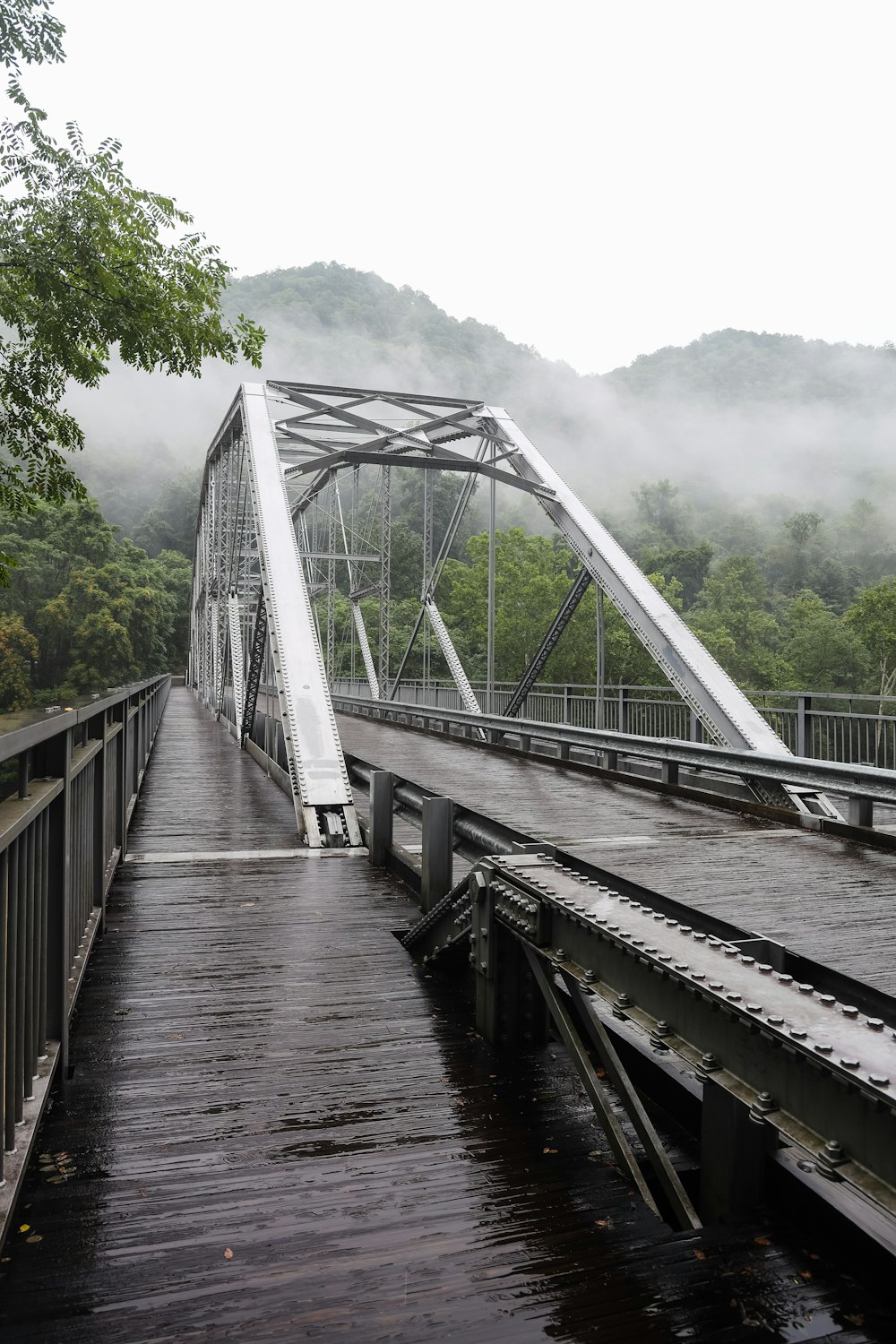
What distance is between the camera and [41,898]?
3.03 metres

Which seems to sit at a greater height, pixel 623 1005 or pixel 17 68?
pixel 17 68

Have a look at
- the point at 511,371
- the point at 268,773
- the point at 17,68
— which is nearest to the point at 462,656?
the point at 268,773

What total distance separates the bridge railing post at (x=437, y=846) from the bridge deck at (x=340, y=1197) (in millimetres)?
699

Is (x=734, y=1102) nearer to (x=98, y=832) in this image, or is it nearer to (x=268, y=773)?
(x=98, y=832)

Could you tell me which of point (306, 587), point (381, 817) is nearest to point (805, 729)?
point (381, 817)

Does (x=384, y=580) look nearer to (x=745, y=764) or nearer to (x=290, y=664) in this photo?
(x=290, y=664)

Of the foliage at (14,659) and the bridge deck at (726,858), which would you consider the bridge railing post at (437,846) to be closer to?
the bridge deck at (726,858)

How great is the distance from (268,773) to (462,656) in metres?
36.8

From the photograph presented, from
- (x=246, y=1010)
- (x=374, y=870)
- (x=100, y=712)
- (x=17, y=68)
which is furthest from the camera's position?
(x=17, y=68)

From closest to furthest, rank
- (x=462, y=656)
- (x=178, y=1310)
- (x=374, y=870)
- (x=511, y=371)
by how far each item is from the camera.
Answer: (x=178, y=1310) < (x=374, y=870) < (x=462, y=656) < (x=511, y=371)

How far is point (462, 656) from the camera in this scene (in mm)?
49312

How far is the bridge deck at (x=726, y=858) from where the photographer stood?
4.09 m

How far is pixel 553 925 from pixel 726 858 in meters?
2.80

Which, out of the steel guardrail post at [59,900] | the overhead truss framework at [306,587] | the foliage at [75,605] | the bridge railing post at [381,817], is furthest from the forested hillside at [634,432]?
the steel guardrail post at [59,900]
